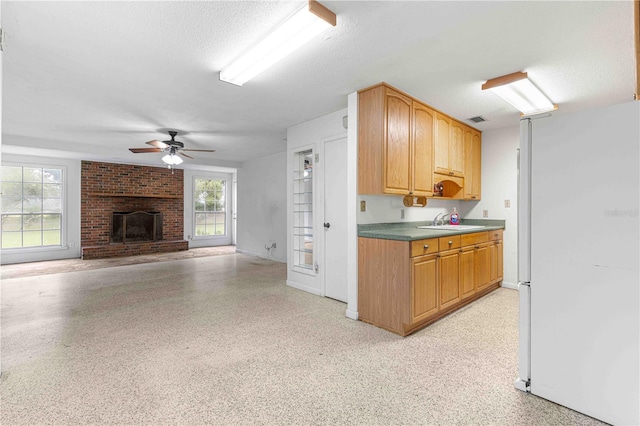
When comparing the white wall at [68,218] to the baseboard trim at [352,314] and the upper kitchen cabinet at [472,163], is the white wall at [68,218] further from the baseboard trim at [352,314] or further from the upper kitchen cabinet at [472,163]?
the upper kitchen cabinet at [472,163]

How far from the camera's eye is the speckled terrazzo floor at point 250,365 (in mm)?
1720

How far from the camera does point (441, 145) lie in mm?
3906

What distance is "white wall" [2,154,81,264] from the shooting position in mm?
6641

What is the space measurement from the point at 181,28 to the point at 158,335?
2.59m

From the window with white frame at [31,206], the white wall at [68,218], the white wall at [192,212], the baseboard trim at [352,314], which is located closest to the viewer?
the baseboard trim at [352,314]

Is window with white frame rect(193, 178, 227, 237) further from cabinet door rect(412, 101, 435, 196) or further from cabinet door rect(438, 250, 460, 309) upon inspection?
cabinet door rect(438, 250, 460, 309)

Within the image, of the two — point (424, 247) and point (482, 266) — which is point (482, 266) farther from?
point (424, 247)

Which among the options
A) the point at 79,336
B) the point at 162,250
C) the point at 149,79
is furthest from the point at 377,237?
the point at 162,250

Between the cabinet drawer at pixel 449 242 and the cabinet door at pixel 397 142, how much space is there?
66 centimetres

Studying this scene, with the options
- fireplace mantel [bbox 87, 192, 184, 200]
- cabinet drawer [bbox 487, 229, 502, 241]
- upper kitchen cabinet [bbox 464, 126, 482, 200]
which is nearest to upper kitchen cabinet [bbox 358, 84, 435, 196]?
upper kitchen cabinet [bbox 464, 126, 482, 200]

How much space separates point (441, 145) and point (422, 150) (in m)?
0.50

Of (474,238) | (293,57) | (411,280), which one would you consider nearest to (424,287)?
(411,280)

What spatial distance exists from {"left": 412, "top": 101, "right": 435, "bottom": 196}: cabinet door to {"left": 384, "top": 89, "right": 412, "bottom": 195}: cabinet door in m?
0.14

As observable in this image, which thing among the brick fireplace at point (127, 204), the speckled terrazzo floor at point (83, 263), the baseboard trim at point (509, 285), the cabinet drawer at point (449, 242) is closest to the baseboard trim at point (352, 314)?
the cabinet drawer at point (449, 242)
